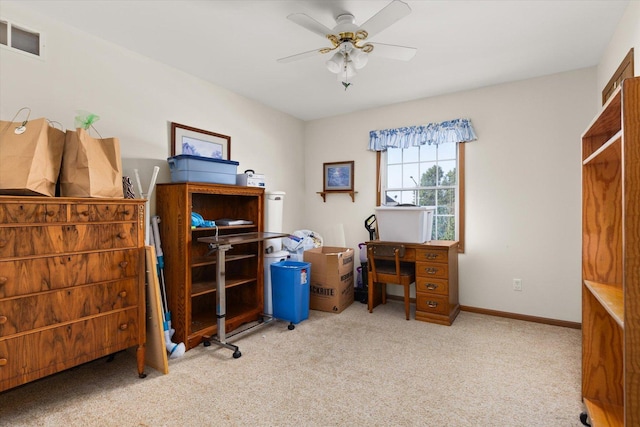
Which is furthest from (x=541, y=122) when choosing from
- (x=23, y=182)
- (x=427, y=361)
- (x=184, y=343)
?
(x=23, y=182)

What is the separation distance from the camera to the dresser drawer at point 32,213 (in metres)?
1.70

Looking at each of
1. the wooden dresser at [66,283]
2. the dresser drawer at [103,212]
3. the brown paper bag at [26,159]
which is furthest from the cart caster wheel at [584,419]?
the brown paper bag at [26,159]

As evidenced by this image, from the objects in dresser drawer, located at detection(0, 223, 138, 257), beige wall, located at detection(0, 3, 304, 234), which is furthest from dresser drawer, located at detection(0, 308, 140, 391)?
beige wall, located at detection(0, 3, 304, 234)

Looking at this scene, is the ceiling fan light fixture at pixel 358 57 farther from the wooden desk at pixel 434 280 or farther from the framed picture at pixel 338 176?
the framed picture at pixel 338 176

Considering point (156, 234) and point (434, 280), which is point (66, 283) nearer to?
point (156, 234)

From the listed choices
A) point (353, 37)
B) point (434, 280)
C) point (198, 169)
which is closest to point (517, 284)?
point (434, 280)

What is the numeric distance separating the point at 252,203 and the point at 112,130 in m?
1.36

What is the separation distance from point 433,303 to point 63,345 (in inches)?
119

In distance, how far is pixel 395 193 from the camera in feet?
13.8

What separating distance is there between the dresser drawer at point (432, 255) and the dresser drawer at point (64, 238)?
2.59 metres

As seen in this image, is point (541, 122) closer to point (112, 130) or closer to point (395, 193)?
point (395, 193)

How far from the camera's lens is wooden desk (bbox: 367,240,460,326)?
3256 mm

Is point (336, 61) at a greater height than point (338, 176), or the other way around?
point (336, 61)

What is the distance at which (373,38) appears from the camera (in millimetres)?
2574
